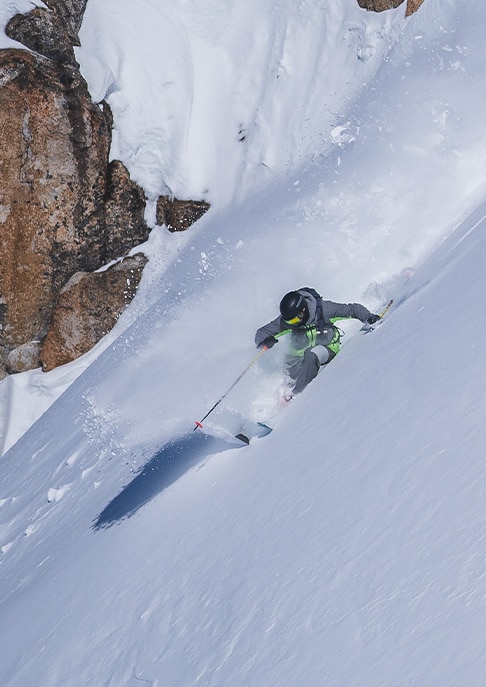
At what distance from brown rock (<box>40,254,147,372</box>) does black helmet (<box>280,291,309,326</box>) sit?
6.85m

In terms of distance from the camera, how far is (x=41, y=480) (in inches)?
431

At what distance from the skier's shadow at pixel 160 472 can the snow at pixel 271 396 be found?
0.15 feet

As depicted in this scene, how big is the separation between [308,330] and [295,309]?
0.86 feet

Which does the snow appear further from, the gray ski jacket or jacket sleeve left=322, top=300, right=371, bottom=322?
jacket sleeve left=322, top=300, right=371, bottom=322

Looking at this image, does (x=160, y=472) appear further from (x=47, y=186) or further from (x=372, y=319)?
(x=47, y=186)

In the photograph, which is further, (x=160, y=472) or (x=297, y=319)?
(x=160, y=472)

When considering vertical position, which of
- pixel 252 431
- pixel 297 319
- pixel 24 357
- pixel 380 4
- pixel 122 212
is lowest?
pixel 24 357

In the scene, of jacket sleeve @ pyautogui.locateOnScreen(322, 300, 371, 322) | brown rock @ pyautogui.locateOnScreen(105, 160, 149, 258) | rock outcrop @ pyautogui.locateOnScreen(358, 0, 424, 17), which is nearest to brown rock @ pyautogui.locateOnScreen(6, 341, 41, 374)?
brown rock @ pyautogui.locateOnScreen(105, 160, 149, 258)

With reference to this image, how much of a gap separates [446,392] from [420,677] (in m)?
2.12

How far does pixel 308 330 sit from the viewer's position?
27.0ft

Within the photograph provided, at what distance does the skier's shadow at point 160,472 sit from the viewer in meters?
7.83

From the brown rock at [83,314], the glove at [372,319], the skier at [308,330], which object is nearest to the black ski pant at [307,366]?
the skier at [308,330]

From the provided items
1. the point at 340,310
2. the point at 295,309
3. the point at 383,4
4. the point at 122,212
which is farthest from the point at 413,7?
the point at 295,309

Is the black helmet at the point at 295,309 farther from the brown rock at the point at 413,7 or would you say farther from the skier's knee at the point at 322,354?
the brown rock at the point at 413,7
